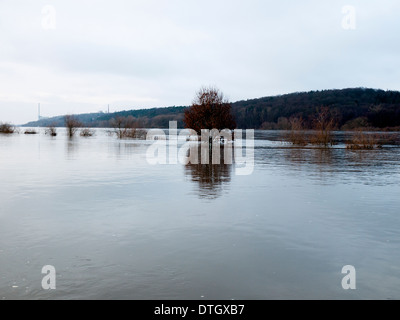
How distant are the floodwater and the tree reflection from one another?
17 cm

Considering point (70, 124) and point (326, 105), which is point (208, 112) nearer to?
point (70, 124)

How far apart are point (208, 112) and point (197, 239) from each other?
3733cm

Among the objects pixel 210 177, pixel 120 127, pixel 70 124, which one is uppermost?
pixel 70 124

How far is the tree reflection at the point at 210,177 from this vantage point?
489 inches

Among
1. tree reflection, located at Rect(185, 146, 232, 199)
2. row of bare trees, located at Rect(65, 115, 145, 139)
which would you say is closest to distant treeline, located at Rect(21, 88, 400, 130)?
row of bare trees, located at Rect(65, 115, 145, 139)

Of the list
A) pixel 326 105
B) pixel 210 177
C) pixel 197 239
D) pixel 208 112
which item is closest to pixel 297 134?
pixel 208 112

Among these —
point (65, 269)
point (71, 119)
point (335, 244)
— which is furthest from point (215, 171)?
point (71, 119)

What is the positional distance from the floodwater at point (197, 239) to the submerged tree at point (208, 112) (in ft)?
99.5

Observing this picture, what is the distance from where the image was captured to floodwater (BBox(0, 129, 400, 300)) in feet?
17.2

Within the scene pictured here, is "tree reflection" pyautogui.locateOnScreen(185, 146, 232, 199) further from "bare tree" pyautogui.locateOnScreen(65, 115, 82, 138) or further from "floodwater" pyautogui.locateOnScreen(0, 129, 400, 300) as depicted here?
"bare tree" pyautogui.locateOnScreen(65, 115, 82, 138)

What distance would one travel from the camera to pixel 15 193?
11789mm

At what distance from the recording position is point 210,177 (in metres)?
16.0
